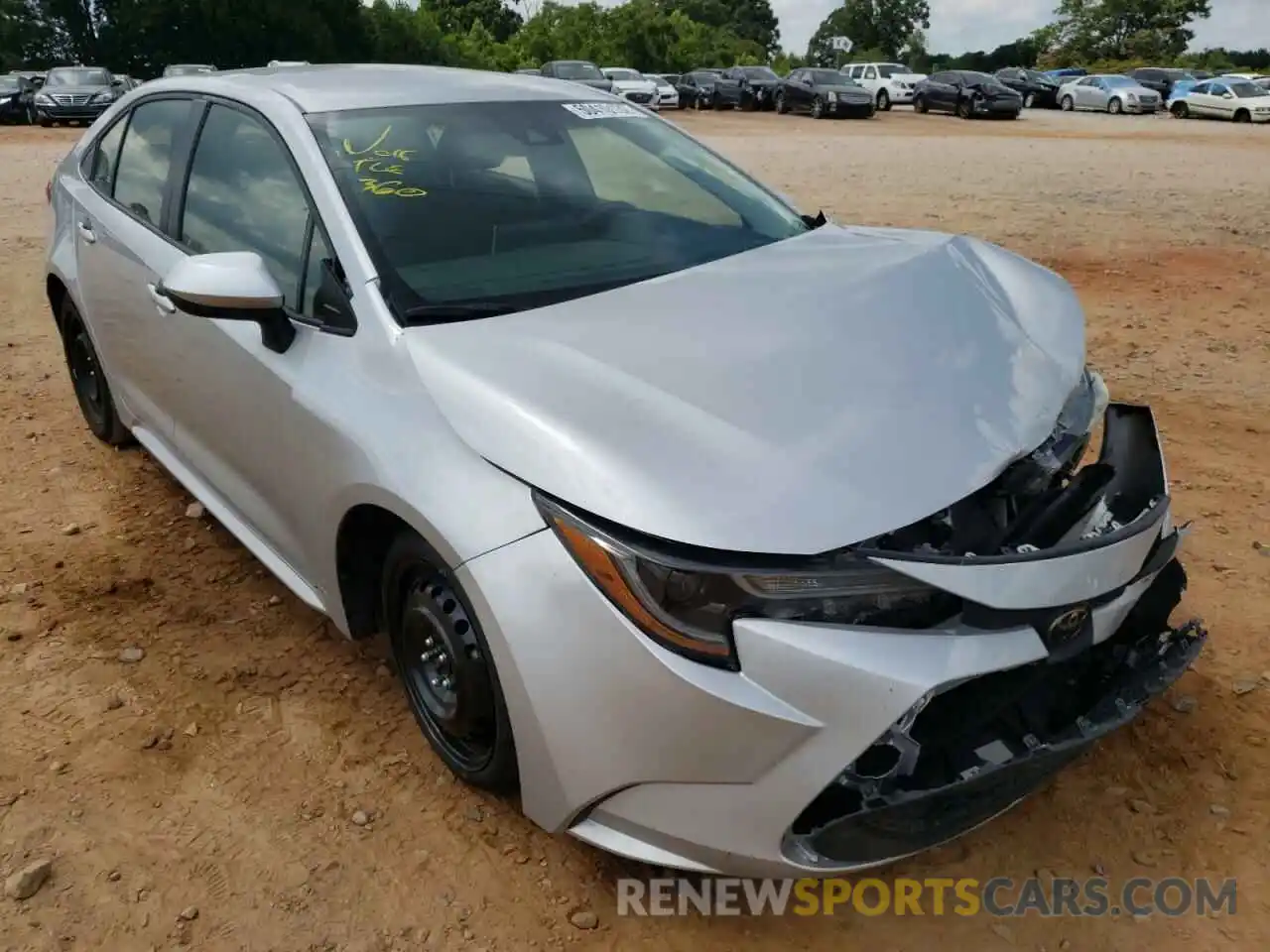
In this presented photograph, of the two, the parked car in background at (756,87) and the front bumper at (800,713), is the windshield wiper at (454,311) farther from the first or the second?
the parked car in background at (756,87)

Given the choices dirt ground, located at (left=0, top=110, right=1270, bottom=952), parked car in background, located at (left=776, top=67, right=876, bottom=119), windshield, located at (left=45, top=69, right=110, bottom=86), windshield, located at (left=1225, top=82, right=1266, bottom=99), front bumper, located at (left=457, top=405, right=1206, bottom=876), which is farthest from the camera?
parked car in background, located at (left=776, top=67, right=876, bottom=119)

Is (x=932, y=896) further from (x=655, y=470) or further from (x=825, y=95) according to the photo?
(x=825, y=95)

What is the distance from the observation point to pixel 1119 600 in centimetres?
212

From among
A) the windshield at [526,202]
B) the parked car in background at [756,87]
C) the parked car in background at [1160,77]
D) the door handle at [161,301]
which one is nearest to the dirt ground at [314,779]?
the door handle at [161,301]

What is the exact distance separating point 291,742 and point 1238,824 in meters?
2.39

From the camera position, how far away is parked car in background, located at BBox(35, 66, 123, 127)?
24.3 metres

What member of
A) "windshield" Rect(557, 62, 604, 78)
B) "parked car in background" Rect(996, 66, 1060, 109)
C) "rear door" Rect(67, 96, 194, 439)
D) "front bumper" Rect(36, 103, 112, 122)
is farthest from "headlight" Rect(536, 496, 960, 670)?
"parked car in background" Rect(996, 66, 1060, 109)

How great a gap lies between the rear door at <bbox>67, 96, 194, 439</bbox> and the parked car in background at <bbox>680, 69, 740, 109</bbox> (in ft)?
102

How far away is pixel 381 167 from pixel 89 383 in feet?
8.11

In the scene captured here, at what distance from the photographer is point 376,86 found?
10.5ft

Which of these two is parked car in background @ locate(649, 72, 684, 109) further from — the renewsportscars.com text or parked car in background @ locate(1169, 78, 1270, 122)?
the renewsportscars.com text

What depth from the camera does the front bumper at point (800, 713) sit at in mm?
1862

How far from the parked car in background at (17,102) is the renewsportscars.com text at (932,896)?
92.9ft

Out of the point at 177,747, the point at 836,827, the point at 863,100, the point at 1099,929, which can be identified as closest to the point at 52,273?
the point at 177,747
